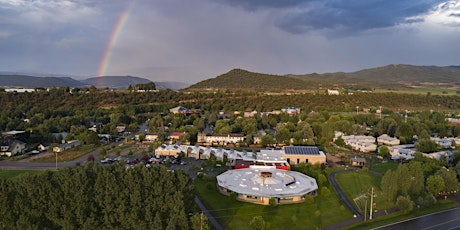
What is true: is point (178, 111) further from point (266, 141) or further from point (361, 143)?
point (361, 143)

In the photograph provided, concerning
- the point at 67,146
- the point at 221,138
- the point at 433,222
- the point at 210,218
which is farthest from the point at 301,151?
the point at 67,146

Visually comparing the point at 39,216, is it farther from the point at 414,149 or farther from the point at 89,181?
the point at 414,149

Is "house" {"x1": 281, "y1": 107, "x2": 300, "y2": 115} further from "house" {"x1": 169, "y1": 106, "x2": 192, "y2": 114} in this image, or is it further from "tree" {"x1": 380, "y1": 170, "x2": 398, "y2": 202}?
"tree" {"x1": 380, "y1": 170, "x2": 398, "y2": 202}

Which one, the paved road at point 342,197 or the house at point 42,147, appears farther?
the house at point 42,147

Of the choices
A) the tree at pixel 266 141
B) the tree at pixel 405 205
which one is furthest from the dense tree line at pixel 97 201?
the tree at pixel 266 141

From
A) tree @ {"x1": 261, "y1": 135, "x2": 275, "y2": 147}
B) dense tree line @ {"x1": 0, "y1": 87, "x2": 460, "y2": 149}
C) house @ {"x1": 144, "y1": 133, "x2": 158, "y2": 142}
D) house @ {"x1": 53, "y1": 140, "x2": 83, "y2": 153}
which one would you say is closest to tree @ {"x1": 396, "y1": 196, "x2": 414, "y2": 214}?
dense tree line @ {"x1": 0, "y1": 87, "x2": 460, "y2": 149}

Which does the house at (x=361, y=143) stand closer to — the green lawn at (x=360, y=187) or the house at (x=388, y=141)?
the house at (x=388, y=141)
